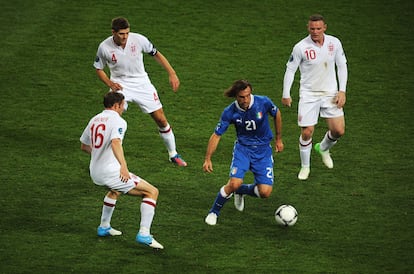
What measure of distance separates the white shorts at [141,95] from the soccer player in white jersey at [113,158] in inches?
90.0

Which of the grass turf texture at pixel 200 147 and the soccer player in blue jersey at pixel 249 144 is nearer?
the grass turf texture at pixel 200 147

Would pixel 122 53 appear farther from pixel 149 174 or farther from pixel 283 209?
pixel 283 209

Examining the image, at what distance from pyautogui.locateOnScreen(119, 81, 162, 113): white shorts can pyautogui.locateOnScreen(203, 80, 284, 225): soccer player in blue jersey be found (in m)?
1.97

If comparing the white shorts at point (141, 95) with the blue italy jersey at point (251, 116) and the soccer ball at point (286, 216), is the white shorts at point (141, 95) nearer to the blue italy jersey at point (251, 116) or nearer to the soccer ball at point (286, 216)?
the blue italy jersey at point (251, 116)

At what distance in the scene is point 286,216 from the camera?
10344 mm

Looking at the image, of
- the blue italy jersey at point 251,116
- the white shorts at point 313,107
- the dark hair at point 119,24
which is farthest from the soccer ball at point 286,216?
the dark hair at point 119,24

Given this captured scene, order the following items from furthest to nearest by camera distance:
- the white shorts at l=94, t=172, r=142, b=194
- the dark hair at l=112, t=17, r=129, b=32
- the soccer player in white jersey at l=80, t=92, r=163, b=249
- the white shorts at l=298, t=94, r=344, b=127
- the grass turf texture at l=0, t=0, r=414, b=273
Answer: the white shorts at l=298, t=94, r=344, b=127, the dark hair at l=112, t=17, r=129, b=32, the grass turf texture at l=0, t=0, r=414, b=273, the white shorts at l=94, t=172, r=142, b=194, the soccer player in white jersey at l=80, t=92, r=163, b=249

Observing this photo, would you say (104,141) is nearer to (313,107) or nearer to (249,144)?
(249,144)

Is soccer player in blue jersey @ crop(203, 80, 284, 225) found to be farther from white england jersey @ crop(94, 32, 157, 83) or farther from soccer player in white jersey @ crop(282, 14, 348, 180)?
white england jersey @ crop(94, 32, 157, 83)

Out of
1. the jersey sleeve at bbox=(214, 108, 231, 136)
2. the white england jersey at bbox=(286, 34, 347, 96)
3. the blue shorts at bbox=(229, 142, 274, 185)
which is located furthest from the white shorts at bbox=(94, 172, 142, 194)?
the white england jersey at bbox=(286, 34, 347, 96)

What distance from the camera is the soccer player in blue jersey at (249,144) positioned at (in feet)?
33.7

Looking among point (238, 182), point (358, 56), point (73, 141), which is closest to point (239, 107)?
point (238, 182)

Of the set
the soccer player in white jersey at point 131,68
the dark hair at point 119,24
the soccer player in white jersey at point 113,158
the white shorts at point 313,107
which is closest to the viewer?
the soccer player in white jersey at point 113,158

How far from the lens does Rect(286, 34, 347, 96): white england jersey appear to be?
11.5 m
